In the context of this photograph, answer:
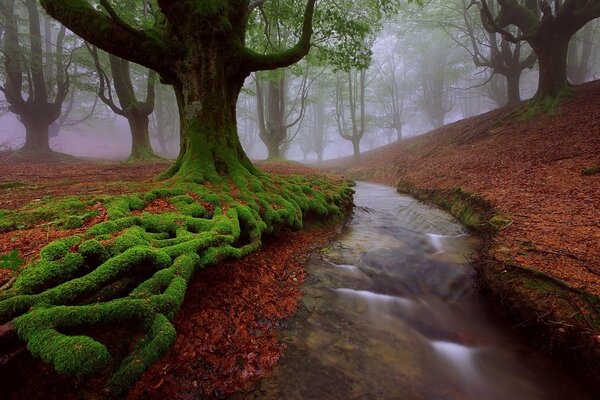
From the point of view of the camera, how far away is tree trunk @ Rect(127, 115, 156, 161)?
14.7 m

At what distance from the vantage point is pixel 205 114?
6141 mm

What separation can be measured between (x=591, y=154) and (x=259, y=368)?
33.9ft

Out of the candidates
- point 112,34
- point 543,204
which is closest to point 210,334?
point 112,34

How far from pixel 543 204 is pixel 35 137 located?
2610 centimetres

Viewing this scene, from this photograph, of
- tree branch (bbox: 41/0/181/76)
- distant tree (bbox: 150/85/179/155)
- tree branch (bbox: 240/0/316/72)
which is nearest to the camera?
tree branch (bbox: 41/0/181/76)

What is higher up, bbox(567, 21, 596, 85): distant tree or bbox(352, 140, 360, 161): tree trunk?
bbox(567, 21, 596, 85): distant tree

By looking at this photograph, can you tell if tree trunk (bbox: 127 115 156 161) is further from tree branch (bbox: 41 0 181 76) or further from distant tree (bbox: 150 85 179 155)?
distant tree (bbox: 150 85 179 155)

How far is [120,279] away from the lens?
2.70 m

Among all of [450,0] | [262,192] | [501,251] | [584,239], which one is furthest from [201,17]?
[450,0]

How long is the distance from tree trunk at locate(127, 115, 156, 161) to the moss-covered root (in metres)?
12.1

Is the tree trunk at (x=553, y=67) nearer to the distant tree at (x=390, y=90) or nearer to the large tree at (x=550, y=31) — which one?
the large tree at (x=550, y=31)

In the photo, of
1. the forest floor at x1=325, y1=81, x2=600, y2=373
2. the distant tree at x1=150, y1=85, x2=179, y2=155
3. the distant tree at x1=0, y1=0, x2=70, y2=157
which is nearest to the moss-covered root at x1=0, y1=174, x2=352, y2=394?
the forest floor at x1=325, y1=81, x2=600, y2=373

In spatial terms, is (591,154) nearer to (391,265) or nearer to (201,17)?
(391,265)

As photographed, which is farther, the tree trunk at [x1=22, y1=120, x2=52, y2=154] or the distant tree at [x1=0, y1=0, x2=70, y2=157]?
the tree trunk at [x1=22, y1=120, x2=52, y2=154]
